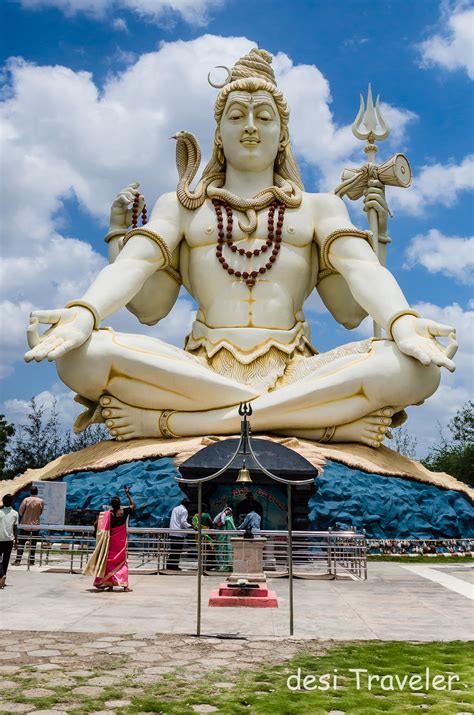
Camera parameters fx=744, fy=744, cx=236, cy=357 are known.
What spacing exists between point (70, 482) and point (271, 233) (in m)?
5.30

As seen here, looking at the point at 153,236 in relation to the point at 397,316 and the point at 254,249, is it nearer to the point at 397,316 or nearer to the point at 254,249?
the point at 254,249

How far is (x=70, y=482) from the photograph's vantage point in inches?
A: 450

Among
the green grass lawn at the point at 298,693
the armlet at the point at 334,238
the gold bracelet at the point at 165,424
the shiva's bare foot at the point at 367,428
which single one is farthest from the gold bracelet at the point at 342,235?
the green grass lawn at the point at 298,693

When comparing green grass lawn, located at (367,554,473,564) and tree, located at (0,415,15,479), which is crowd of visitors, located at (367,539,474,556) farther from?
tree, located at (0,415,15,479)

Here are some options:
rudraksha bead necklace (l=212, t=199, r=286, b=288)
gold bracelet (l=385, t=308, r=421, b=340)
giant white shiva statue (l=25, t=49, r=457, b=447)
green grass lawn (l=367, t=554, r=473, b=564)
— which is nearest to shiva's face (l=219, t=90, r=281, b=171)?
giant white shiva statue (l=25, t=49, r=457, b=447)

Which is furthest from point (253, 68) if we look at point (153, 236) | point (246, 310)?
point (246, 310)

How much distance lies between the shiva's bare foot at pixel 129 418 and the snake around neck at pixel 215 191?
142 inches

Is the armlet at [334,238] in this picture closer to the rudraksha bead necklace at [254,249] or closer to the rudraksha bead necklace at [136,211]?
the rudraksha bead necklace at [254,249]

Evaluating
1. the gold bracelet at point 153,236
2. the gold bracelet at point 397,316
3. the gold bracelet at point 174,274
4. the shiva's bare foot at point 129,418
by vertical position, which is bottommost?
the shiva's bare foot at point 129,418

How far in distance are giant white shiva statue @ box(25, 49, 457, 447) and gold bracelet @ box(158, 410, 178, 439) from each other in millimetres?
23

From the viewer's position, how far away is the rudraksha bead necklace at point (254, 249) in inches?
499

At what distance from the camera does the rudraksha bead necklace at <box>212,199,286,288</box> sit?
41.6 feet

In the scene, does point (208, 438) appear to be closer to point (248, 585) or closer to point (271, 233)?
point (271, 233)

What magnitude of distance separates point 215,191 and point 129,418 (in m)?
4.25
